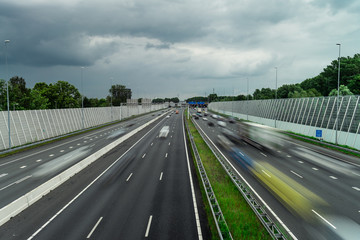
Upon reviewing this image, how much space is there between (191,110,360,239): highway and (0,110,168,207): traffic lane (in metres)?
18.5

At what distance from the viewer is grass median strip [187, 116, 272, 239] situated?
12125mm

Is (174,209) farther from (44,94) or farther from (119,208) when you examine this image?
(44,94)

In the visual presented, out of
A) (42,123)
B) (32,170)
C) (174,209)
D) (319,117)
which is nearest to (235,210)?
(174,209)

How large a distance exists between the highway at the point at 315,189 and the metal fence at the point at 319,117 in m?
5.91

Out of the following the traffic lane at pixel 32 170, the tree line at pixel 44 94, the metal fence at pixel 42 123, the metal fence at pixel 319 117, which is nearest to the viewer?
the traffic lane at pixel 32 170

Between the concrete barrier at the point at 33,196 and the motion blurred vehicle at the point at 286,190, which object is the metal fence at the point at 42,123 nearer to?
the concrete barrier at the point at 33,196

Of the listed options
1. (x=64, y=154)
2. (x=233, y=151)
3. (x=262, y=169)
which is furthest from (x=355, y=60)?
(x=64, y=154)

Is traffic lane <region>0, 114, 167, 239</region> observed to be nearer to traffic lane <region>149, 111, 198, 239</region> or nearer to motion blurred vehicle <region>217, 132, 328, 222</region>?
traffic lane <region>149, 111, 198, 239</region>

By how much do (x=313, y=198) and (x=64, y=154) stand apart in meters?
30.0

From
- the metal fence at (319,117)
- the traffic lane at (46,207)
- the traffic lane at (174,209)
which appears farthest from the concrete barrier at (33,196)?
the metal fence at (319,117)

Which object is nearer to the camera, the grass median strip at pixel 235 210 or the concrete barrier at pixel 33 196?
the grass median strip at pixel 235 210

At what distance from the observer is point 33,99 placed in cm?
8444

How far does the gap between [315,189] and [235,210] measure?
801 centimetres

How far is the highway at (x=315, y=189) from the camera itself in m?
12.7
